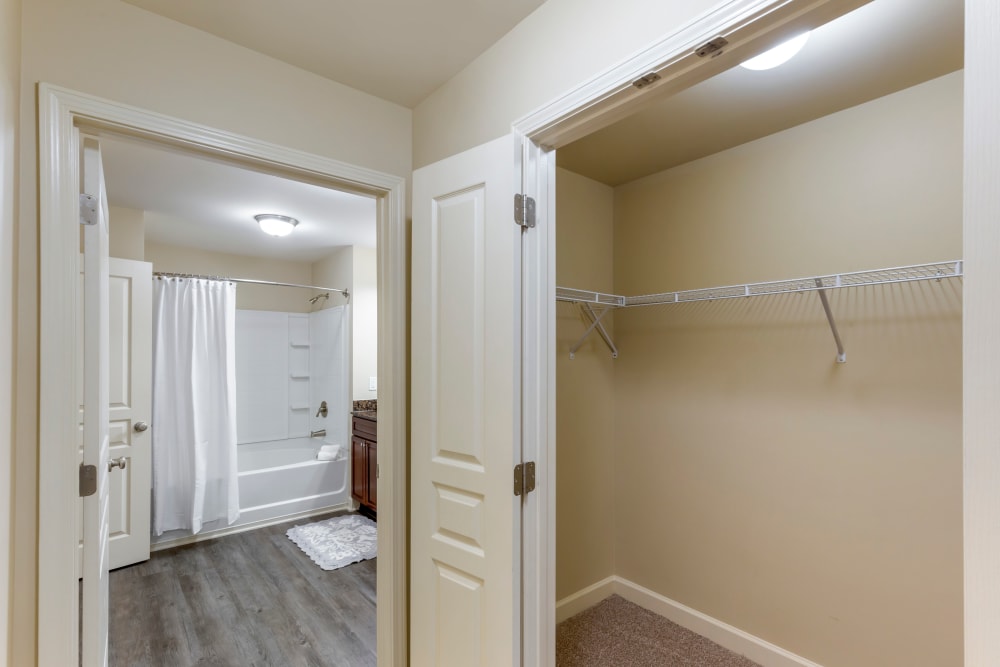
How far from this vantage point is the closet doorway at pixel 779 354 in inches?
68.7

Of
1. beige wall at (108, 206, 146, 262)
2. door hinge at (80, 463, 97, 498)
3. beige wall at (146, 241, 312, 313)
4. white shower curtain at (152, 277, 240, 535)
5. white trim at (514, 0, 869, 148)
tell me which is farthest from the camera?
beige wall at (146, 241, 312, 313)

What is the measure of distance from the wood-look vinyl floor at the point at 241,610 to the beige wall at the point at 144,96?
1.34m

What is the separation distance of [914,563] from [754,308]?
3.80ft

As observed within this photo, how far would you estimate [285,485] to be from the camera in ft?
13.8

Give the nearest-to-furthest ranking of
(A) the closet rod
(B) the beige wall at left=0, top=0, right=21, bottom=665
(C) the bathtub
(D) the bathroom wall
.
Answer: (B) the beige wall at left=0, top=0, right=21, bottom=665 < (A) the closet rod < (C) the bathtub < (D) the bathroom wall

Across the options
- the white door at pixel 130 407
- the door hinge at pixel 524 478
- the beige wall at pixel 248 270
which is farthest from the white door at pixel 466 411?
the beige wall at pixel 248 270

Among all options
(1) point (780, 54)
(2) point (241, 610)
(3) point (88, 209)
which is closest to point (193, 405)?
(2) point (241, 610)

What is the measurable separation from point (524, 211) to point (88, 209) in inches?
52.3

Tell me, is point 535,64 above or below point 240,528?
above

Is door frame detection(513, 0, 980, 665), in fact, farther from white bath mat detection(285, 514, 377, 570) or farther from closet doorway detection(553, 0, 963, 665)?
white bath mat detection(285, 514, 377, 570)

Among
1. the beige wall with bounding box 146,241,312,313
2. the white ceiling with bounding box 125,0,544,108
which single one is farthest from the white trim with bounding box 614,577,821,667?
the beige wall with bounding box 146,241,312,313

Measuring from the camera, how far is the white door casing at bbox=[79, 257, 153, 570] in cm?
308

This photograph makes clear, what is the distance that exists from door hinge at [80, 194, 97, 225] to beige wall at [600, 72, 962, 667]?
2426mm

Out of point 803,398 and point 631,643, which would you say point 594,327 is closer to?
point 803,398
